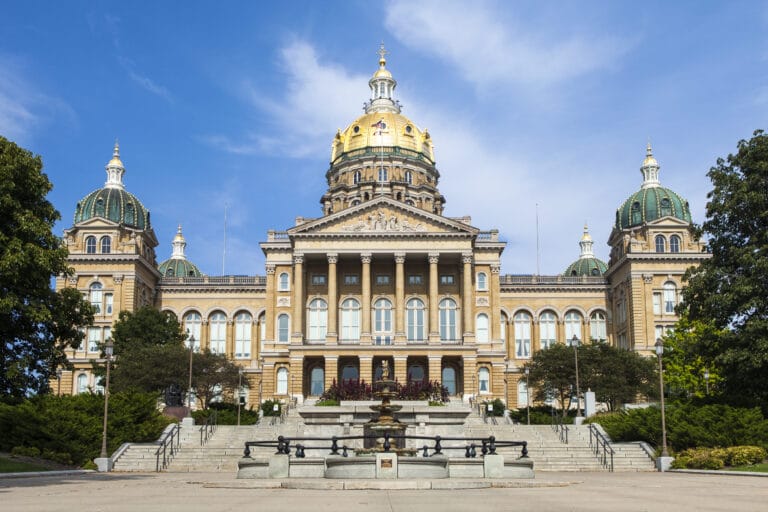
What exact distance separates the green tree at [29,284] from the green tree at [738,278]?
94.5ft

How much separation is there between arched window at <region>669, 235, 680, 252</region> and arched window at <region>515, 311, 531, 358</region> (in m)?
15.5

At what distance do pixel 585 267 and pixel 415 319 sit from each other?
4187 cm

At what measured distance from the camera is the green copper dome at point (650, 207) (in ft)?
275

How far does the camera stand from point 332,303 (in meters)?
75.1

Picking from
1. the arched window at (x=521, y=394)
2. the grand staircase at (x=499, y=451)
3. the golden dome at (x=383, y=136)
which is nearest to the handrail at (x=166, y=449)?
the grand staircase at (x=499, y=451)

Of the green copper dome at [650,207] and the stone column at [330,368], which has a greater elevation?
the green copper dome at [650,207]

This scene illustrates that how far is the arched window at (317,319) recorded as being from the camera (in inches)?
3120

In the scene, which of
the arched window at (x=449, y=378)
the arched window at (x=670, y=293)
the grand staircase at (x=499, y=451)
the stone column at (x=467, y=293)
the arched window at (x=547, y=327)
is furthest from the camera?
the arched window at (x=547, y=327)

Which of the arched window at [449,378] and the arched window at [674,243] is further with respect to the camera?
the arched window at [674,243]

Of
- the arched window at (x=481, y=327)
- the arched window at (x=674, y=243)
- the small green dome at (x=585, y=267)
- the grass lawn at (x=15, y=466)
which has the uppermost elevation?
the small green dome at (x=585, y=267)

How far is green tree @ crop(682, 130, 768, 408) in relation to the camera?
4216cm

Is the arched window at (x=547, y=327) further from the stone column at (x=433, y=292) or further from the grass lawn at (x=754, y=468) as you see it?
the grass lawn at (x=754, y=468)

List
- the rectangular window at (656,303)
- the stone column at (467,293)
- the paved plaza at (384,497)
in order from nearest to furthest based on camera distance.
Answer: the paved plaza at (384,497) < the stone column at (467,293) < the rectangular window at (656,303)

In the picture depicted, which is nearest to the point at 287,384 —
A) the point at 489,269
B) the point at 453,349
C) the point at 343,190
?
the point at 453,349
